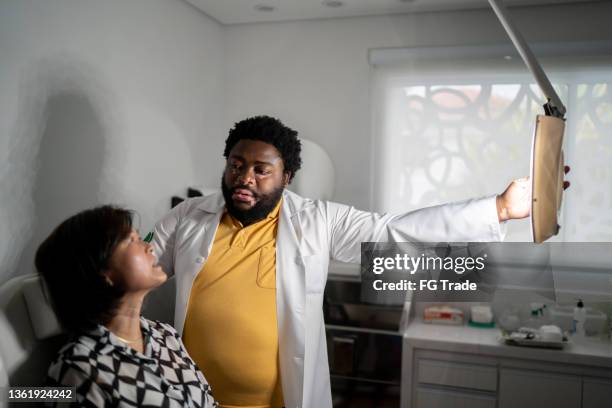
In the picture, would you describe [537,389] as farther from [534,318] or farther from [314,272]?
[314,272]

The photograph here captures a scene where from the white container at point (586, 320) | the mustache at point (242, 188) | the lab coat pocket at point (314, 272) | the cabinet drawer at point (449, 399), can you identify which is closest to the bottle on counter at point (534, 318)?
the white container at point (586, 320)

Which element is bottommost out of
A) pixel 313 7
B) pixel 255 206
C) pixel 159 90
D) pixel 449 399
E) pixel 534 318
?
pixel 449 399

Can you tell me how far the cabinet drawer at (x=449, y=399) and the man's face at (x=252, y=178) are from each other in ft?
3.02

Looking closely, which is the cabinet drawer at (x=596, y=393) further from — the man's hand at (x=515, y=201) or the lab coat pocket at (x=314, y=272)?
the lab coat pocket at (x=314, y=272)

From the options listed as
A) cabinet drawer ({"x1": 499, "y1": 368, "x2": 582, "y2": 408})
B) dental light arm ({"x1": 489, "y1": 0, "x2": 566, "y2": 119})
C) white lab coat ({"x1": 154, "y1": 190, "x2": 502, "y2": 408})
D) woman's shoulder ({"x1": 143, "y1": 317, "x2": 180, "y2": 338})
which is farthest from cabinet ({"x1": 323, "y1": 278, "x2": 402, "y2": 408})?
dental light arm ({"x1": 489, "y1": 0, "x2": 566, "y2": 119})

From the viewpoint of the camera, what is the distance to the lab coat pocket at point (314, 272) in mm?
1229

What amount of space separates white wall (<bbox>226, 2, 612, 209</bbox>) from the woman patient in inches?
31.8

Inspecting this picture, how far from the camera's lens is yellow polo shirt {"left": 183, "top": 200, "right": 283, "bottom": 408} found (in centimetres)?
117

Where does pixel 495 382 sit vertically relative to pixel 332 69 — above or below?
below

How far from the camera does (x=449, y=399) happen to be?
169cm

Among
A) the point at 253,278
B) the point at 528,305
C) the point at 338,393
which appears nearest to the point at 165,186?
the point at 253,278

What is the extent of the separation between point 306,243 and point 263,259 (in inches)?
4.4

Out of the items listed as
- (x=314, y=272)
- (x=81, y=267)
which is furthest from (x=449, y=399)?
(x=81, y=267)

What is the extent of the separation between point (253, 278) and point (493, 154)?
0.84m
